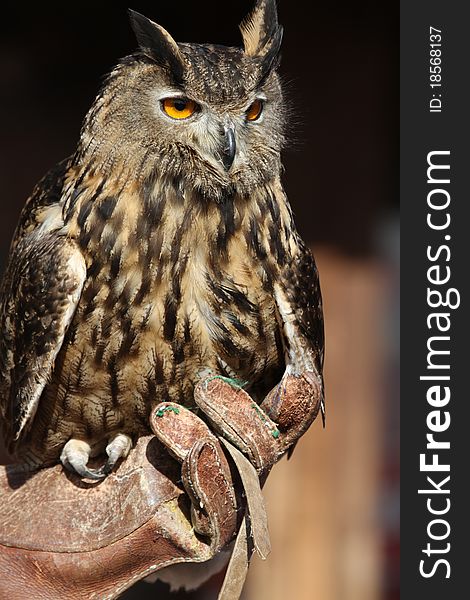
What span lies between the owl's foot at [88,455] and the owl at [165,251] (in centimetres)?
1

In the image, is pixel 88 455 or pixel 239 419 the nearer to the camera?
pixel 239 419

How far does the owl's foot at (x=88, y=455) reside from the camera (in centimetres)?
209

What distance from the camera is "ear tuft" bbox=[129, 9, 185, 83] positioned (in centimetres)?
189

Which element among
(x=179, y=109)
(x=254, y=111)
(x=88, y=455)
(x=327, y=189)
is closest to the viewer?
(x=179, y=109)

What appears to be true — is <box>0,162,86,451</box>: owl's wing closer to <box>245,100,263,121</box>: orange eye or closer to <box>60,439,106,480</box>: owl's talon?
<box>60,439,106,480</box>: owl's talon

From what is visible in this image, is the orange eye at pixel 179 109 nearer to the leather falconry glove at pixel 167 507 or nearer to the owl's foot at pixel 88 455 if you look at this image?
the leather falconry glove at pixel 167 507

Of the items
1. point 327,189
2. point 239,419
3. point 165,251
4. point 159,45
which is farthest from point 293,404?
point 327,189

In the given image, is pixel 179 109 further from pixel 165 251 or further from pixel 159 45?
pixel 165 251

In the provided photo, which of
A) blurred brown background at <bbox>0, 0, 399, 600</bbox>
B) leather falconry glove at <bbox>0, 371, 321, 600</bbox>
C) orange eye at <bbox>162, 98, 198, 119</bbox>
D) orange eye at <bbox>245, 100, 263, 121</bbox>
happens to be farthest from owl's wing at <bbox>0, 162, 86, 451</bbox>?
blurred brown background at <bbox>0, 0, 399, 600</bbox>

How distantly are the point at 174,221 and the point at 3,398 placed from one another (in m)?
0.60

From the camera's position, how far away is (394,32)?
3.87 meters

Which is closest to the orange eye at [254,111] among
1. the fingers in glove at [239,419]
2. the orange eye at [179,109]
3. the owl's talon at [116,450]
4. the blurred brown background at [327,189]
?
the orange eye at [179,109]

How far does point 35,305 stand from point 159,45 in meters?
0.59

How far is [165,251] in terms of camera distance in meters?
2.01
